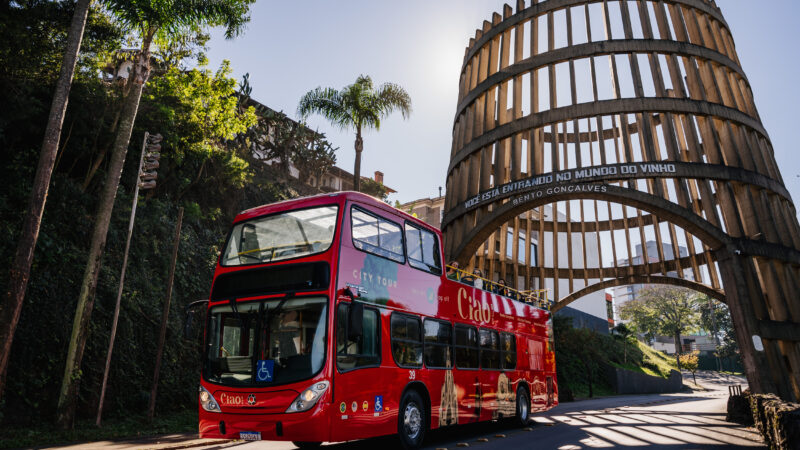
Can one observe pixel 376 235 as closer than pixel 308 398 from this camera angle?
No

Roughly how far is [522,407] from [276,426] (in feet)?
28.5

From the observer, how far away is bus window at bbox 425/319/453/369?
32.2 feet

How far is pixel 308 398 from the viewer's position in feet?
23.4

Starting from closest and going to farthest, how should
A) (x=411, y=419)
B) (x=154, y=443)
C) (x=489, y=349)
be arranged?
1. (x=411, y=419)
2. (x=154, y=443)
3. (x=489, y=349)

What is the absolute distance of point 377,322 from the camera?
8.50 meters

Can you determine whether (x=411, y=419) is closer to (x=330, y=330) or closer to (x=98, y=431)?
(x=330, y=330)

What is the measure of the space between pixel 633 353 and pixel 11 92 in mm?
53590

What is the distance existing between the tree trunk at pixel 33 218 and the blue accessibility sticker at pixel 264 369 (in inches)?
254

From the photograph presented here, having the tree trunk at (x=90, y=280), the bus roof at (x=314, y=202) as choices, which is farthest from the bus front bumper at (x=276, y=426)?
Answer: the tree trunk at (x=90, y=280)

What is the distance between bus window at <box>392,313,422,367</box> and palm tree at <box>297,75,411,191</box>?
1371 cm

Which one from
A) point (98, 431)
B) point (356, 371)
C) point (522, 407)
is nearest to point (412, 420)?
point (356, 371)

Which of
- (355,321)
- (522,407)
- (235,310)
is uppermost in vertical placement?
(235,310)

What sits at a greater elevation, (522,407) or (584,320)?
(584,320)

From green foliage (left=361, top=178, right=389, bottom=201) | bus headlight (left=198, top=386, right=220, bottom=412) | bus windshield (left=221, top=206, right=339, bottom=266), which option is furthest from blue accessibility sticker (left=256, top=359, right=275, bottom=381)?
green foliage (left=361, top=178, right=389, bottom=201)
